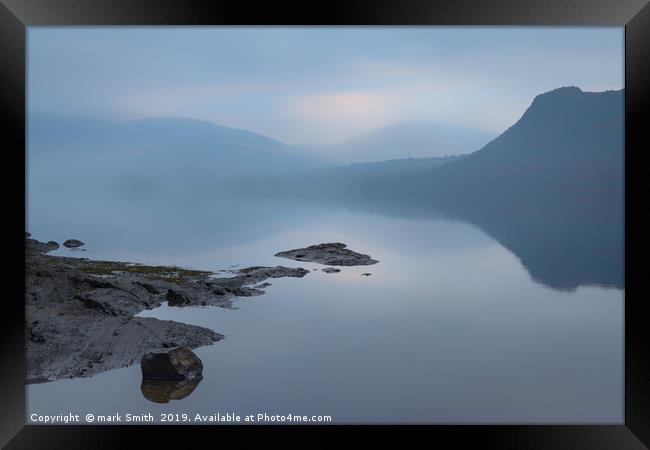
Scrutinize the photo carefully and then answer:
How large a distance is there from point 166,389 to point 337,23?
5.45 m

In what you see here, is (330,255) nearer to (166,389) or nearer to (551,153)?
(166,389)

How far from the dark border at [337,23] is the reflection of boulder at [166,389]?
234cm

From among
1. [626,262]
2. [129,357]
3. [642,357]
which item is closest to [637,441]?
[642,357]

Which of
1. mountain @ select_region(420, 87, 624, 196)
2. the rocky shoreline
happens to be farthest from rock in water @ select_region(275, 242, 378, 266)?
mountain @ select_region(420, 87, 624, 196)

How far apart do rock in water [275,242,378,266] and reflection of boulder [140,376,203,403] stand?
12013 mm

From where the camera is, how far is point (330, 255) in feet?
65.2

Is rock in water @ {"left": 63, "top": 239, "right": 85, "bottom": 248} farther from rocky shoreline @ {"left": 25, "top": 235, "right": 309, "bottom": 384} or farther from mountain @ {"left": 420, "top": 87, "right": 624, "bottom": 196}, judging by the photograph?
mountain @ {"left": 420, "top": 87, "right": 624, "bottom": 196}

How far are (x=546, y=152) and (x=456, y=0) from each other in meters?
133

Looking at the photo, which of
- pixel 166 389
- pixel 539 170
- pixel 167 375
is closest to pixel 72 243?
pixel 167 375

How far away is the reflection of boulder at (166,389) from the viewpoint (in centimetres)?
691

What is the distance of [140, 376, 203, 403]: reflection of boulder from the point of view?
22.7ft

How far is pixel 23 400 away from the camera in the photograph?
463 cm

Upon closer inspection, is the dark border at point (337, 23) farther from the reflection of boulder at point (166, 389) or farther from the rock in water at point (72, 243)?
the rock in water at point (72, 243)

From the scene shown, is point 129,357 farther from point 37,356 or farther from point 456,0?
point 456,0
